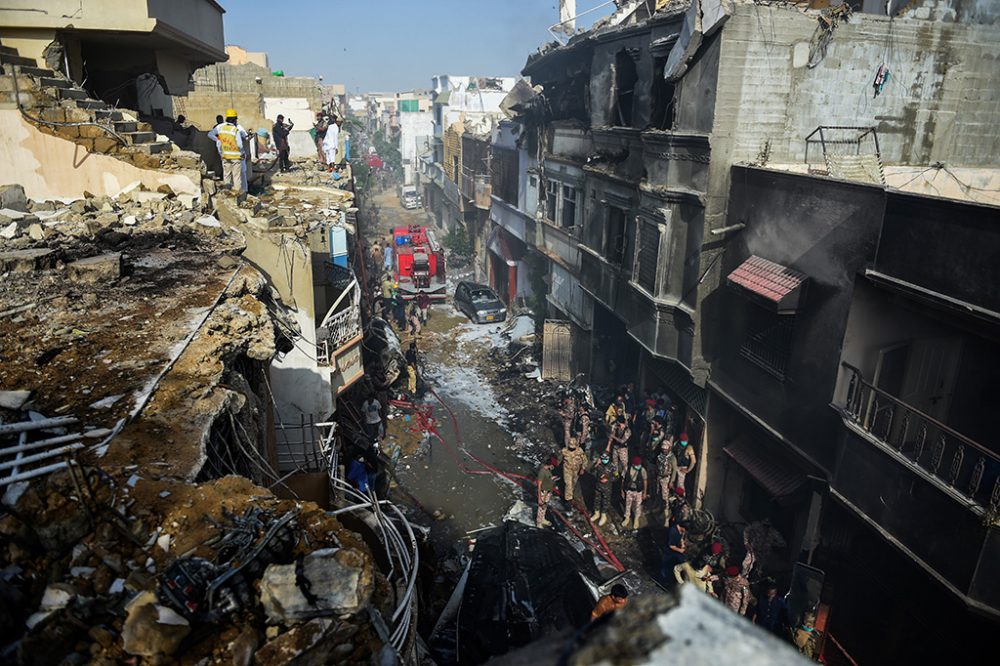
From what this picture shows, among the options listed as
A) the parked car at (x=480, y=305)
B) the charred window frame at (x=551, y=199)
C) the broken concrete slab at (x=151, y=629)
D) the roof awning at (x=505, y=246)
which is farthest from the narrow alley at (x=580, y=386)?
the roof awning at (x=505, y=246)

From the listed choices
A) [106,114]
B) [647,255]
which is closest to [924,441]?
[647,255]

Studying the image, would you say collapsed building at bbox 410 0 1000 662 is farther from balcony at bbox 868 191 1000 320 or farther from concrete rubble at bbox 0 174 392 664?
concrete rubble at bbox 0 174 392 664

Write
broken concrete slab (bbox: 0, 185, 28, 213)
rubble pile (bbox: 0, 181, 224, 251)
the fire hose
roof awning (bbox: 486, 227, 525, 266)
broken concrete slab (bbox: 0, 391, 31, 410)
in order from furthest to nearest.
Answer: roof awning (bbox: 486, 227, 525, 266) < the fire hose < broken concrete slab (bbox: 0, 185, 28, 213) < rubble pile (bbox: 0, 181, 224, 251) < broken concrete slab (bbox: 0, 391, 31, 410)

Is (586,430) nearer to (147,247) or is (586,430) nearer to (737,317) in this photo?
(737,317)

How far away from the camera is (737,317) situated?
12.2m

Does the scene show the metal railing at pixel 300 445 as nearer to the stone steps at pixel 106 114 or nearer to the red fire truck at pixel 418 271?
the stone steps at pixel 106 114

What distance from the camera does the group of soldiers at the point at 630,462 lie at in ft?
43.7

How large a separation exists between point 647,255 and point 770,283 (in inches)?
156

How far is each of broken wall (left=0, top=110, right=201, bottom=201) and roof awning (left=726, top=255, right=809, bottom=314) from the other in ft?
30.0

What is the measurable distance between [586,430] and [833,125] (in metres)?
8.22

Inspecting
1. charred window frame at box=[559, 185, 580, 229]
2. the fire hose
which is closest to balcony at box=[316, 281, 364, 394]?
the fire hose

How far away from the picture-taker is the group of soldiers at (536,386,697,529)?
13.3m

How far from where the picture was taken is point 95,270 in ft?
22.6

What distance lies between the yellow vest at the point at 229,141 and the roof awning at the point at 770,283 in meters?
9.40
